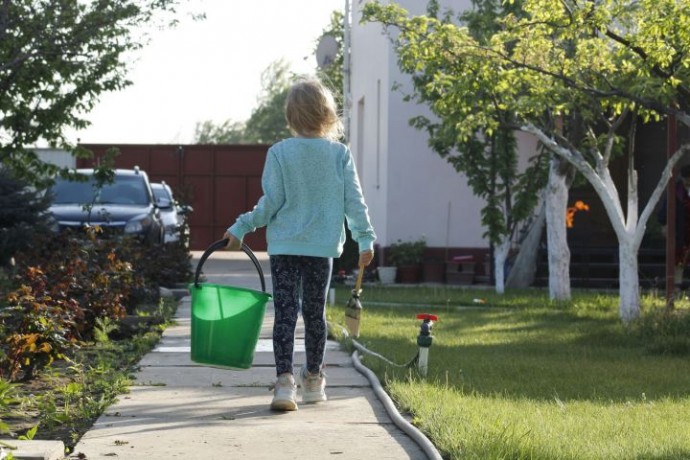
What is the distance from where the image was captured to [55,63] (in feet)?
45.2

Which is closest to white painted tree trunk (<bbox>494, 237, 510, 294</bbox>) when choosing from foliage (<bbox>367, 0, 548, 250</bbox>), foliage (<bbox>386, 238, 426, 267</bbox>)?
foliage (<bbox>367, 0, 548, 250</bbox>)

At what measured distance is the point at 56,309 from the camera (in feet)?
28.2

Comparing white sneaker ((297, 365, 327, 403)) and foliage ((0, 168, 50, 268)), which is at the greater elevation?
foliage ((0, 168, 50, 268))

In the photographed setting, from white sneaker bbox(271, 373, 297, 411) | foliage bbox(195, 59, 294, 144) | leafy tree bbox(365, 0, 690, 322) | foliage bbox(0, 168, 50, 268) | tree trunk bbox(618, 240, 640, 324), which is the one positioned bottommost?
white sneaker bbox(271, 373, 297, 411)

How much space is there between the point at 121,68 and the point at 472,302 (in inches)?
215

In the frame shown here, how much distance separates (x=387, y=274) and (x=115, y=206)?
15.5ft

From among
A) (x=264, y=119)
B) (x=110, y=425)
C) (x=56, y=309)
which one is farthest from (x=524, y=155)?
(x=264, y=119)

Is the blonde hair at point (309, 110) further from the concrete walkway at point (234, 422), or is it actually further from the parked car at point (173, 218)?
the parked car at point (173, 218)

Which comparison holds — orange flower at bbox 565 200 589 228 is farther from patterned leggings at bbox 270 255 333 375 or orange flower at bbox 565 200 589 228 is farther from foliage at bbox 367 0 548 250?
patterned leggings at bbox 270 255 333 375

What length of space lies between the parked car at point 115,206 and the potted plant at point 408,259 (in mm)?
3979

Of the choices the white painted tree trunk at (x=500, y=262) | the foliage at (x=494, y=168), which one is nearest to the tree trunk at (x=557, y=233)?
the foliage at (x=494, y=168)

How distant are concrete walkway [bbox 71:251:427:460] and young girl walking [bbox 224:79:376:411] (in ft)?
1.07

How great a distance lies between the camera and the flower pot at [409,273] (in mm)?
22516

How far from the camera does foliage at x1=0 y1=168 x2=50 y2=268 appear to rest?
1780 centimetres
